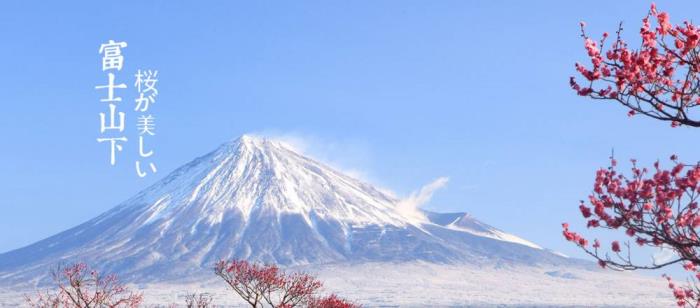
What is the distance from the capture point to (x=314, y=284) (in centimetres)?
4334

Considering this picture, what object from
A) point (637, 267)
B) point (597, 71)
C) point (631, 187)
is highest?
point (597, 71)

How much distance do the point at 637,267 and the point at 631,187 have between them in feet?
3.57

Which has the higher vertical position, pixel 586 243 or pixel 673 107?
pixel 673 107

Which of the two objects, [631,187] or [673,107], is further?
[631,187]

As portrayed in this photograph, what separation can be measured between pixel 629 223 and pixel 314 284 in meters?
31.1

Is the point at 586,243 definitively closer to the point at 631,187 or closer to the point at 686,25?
the point at 631,187

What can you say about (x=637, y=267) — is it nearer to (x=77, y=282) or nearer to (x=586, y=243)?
(x=586, y=243)

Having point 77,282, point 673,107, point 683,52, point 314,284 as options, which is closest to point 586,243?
point 673,107

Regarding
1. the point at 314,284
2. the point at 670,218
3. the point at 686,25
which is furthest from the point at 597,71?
the point at 314,284

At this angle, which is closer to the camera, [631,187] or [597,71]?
[597,71]

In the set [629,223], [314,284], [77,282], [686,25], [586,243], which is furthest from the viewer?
[314,284]

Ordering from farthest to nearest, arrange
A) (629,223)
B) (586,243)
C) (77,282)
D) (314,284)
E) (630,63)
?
(314,284)
(77,282)
(586,243)
(629,223)
(630,63)

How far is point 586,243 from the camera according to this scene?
45.3 ft

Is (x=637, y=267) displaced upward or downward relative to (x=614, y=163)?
downward
